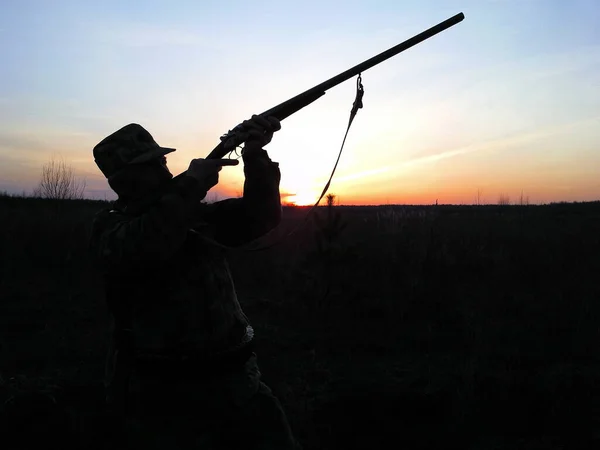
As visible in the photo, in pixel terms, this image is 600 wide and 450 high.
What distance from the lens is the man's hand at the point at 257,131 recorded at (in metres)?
3.08

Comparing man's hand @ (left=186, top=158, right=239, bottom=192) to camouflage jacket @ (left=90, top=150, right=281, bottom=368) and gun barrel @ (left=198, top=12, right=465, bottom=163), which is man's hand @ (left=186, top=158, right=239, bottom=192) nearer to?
camouflage jacket @ (left=90, top=150, right=281, bottom=368)

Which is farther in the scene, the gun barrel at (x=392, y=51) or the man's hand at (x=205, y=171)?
the gun barrel at (x=392, y=51)

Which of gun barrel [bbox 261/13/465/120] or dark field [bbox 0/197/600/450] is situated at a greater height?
gun barrel [bbox 261/13/465/120]

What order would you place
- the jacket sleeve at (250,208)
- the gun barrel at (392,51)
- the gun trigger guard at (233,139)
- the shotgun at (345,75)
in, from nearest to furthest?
1. the jacket sleeve at (250,208)
2. the gun trigger guard at (233,139)
3. the shotgun at (345,75)
4. the gun barrel at (392,51)

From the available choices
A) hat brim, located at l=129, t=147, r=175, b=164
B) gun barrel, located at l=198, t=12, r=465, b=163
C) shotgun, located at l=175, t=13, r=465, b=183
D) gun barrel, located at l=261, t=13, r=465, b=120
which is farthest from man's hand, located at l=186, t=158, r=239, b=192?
gun barrel, located at l=261, t=13, r=465, b=120

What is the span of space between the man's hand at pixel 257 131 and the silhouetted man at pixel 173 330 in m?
0.41

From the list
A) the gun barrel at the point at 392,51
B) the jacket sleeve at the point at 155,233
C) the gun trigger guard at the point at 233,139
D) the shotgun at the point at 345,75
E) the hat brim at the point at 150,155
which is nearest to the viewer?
the jacket sleeve at the point at 155,233

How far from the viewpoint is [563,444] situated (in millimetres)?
5129

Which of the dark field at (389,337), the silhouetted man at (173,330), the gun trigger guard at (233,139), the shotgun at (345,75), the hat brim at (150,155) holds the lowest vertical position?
the dark field at (389,337)

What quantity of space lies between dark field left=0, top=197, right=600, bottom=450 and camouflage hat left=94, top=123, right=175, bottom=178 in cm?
352

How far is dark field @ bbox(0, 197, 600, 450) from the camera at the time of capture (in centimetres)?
564

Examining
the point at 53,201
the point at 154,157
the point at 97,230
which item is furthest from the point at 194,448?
the point at 53,201

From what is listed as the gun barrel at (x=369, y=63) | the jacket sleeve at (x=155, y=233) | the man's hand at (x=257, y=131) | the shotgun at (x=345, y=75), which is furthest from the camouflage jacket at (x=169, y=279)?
the gun barrel at (x=369, y=63)

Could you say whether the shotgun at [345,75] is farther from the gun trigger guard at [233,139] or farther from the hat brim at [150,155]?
the hat brim at [150,155]
